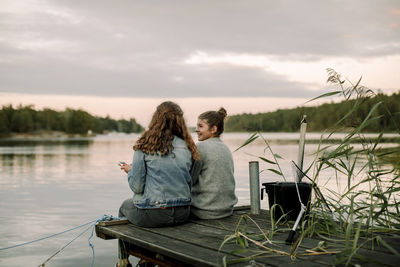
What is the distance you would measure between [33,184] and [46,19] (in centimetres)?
3014

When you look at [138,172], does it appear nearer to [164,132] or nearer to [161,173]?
[161,173]

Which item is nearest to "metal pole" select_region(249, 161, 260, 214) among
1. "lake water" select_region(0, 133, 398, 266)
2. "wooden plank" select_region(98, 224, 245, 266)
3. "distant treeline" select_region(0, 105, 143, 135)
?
"lake water" select_region(0, 133, 398, 266)

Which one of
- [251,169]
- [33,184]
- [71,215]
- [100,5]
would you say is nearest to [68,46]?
[100,5]

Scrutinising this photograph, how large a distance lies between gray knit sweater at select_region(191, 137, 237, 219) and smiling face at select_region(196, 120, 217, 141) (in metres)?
0.08

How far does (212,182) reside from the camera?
378cm

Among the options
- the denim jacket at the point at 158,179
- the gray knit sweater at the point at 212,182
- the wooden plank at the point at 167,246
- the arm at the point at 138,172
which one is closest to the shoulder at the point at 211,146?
the gray knit sweater at the point at 212,182

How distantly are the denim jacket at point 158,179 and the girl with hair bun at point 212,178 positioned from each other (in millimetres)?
357

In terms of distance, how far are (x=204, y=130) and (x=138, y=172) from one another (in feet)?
2.80

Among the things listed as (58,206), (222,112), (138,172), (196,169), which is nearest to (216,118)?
(222,112)

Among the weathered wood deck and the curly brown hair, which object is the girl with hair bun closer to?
the weathered wood deck

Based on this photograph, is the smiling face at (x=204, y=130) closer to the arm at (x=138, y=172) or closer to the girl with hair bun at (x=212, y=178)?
the girl with hair bun at (x=212, y=178)

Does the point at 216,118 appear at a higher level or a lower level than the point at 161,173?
higher

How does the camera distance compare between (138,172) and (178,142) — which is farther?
(178,142)

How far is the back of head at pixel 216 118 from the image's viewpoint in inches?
155
